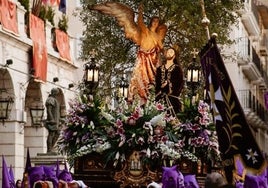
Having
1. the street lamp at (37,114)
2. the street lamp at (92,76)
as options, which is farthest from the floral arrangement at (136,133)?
the street lamp at (37,114)

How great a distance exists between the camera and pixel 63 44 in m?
38.4

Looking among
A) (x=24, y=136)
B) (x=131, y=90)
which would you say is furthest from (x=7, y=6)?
(x=131, y=90)

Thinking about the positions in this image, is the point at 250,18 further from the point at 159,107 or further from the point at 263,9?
the point at 159,107

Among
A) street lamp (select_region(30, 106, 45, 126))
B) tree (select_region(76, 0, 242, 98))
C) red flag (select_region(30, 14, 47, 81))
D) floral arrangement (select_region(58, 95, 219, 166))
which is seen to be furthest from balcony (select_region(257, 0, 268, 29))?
floral arrangement (select_region(58, 95, 219, 166))

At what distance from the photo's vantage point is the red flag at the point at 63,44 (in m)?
37.5

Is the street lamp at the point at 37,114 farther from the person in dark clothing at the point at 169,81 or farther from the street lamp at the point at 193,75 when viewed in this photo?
the person in dark clothing at the point at 169,81

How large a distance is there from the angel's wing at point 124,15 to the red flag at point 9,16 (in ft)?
25.2

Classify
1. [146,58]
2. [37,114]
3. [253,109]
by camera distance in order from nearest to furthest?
[146,58]
[37,114]
[253,109]

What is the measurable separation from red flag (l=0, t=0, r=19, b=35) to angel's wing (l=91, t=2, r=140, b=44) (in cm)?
769

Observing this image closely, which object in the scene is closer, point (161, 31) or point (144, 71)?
point (144, 71)

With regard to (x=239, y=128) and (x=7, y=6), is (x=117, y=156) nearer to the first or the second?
(x=239, y=128)

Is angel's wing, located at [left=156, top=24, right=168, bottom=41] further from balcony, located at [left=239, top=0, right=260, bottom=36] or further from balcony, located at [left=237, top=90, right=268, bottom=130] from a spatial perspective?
balcony, located at [left=239, top=0, right=260, bottom=36]

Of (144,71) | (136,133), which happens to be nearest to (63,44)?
(144,71)

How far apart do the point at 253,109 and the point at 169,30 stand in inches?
1086
